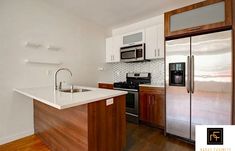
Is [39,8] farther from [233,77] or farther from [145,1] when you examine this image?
[233,77]

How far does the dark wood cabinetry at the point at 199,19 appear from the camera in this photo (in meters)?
1.89

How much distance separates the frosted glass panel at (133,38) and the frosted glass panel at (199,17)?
0.99 metres

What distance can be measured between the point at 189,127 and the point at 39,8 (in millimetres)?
3513

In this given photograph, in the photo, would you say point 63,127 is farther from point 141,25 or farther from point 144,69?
point 141,25

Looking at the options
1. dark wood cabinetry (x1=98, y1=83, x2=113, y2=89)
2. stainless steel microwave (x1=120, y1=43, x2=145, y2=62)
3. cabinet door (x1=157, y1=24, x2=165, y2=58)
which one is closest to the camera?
cabinet door (x1=157, y1=24, x2=165, y2=58)

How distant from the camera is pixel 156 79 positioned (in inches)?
133

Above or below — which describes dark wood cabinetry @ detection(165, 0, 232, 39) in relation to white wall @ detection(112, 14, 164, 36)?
below

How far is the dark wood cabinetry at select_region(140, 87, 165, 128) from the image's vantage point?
2.72 m

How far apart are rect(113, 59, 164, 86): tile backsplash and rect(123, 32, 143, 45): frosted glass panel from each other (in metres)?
0.64

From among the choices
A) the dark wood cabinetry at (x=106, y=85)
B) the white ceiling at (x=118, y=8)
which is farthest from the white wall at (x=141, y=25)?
the dark wood cabinetry at (x=106, y=85)

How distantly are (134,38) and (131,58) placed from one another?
51 centimetres

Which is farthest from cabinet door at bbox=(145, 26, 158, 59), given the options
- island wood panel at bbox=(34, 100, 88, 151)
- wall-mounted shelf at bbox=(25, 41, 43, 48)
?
wall-mounted shelf at bbox=(25, 41, 43, 48)

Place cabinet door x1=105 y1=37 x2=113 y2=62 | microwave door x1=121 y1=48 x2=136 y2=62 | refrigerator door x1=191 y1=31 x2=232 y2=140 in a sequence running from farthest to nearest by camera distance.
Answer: cabinet door x1=105 y1=37 x2=113 y2=62 < microwave door x1=121 y1=48 x2=136 y2=62 < refrigerator door x1=191 y1=31 x2=232 y2=140

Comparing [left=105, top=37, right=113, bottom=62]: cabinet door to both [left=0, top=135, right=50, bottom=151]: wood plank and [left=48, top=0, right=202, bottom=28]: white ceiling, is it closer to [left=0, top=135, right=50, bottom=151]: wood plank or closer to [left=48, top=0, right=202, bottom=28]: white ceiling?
[left=48, top=0, right=202, bottom=28]: white ceiling
